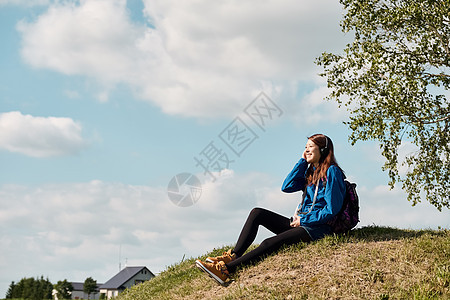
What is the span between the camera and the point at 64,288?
291 ft

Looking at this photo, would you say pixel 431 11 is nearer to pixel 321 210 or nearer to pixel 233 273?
pixel 321 210

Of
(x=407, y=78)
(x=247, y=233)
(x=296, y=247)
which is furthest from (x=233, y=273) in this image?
(x=407, y=78)

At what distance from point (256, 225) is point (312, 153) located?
1651 mm

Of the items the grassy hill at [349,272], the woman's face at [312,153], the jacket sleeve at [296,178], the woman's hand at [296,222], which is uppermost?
the woman's face at [312,153]

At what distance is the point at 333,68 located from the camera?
17266 millimetres

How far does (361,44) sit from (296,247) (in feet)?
37.2

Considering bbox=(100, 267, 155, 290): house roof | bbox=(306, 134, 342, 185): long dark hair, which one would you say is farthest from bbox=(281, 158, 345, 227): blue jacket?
bbox=(100, 267, 155, 290): house roof

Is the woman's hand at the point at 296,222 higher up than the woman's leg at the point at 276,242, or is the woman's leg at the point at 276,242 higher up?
the woman's hand at the point at 296,222

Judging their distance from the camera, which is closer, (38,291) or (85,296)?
(38,291)

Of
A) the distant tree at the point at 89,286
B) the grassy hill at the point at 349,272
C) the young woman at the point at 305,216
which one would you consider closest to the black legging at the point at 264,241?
the young woman at the point at 305,216

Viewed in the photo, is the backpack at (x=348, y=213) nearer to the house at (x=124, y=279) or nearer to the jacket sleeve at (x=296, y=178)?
the jacket sleeve at (x=296, y=178)

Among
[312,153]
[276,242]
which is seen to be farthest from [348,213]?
[276,242]

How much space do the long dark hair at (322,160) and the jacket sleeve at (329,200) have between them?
0.22 metres

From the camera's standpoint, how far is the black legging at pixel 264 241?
770 centimetres
